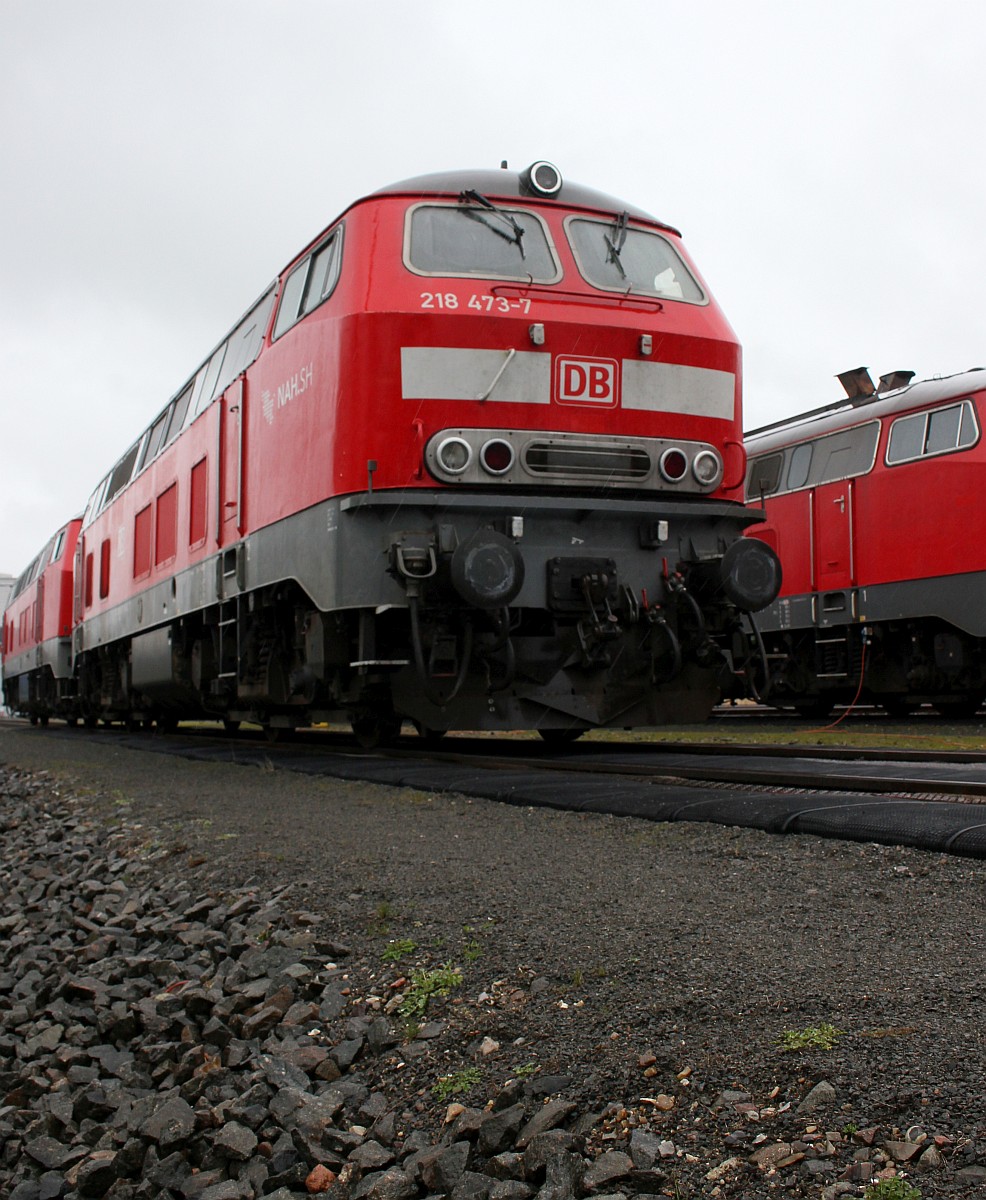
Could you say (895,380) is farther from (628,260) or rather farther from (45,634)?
(45,634)

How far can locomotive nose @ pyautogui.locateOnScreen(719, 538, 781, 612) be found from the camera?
6.77 metres

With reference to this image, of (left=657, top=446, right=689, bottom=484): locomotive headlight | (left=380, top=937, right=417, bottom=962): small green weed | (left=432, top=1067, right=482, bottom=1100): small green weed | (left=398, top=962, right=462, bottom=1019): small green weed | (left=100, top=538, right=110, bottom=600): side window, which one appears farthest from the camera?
(left=100, top=538, right=110, bottom=600): side window

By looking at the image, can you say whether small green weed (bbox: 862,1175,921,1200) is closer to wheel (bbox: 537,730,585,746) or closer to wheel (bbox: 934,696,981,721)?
wheel (bbox: 537,730,585,746)

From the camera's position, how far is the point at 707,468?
7281 millimetres

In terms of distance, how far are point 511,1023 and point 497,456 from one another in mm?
4486

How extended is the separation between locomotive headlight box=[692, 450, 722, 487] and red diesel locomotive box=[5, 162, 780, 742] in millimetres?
14

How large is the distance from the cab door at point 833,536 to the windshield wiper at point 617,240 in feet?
19.0

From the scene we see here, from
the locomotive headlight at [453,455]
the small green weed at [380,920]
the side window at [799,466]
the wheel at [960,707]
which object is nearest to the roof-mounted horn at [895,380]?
the side window at [799,466]

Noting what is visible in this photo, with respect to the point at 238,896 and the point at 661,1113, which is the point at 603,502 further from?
the point at 661,1113

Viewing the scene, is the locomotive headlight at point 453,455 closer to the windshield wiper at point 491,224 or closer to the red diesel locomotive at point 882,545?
the windshield wiper at point 491,224

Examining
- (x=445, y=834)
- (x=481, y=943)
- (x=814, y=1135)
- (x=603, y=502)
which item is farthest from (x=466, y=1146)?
(x=603, y=502)

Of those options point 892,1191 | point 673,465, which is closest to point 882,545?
point 673,465

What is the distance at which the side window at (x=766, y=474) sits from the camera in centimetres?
1388

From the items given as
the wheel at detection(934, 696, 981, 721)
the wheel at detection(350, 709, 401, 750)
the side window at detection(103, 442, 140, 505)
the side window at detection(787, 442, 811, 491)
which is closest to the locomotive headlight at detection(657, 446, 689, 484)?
the wheel at detection(350, 709, 401, 750)
